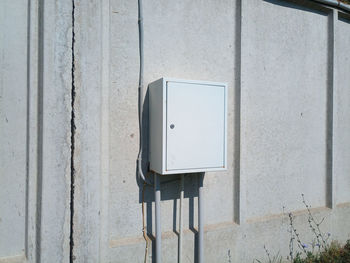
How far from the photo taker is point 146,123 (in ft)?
8.35

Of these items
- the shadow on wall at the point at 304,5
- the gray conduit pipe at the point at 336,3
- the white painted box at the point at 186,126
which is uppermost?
the gray conduit pipe at the point at 336,3

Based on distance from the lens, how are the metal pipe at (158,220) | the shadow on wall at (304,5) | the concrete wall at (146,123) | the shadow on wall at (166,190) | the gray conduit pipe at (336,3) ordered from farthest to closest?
the gray conduit pipe at (336,3)
the shadow on wall at (304,5)
the shadow on wall at (166,190)
the metal pipe at (158,220)
the concrete wall at (146,123)

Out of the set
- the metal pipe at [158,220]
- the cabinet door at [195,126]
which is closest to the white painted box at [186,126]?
the cabinet door at [195,126]

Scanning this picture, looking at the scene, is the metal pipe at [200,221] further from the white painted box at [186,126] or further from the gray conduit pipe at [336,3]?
the gray conduit pipe at [336,3]

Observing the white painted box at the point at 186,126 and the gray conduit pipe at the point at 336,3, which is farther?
the gray conduit pipe at the point at 336,3

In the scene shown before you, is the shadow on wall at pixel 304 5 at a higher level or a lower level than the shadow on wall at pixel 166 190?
higher

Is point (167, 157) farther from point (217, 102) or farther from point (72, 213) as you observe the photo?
point (72, 213)

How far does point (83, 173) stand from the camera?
2166 millimetres

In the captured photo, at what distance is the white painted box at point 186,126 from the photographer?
89.4 inches

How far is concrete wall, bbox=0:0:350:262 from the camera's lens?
204 centimetres

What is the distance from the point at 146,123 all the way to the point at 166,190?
584mm

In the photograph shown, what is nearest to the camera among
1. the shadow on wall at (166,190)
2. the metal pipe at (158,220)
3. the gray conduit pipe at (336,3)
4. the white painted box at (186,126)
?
the white painted box at (186,126)

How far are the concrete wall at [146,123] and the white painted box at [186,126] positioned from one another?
0.22 m

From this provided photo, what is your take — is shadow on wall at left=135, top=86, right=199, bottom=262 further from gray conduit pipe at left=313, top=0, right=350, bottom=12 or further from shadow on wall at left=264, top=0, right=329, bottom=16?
gray conduit pipe at left=313, top=0, right=350, bottom=12
